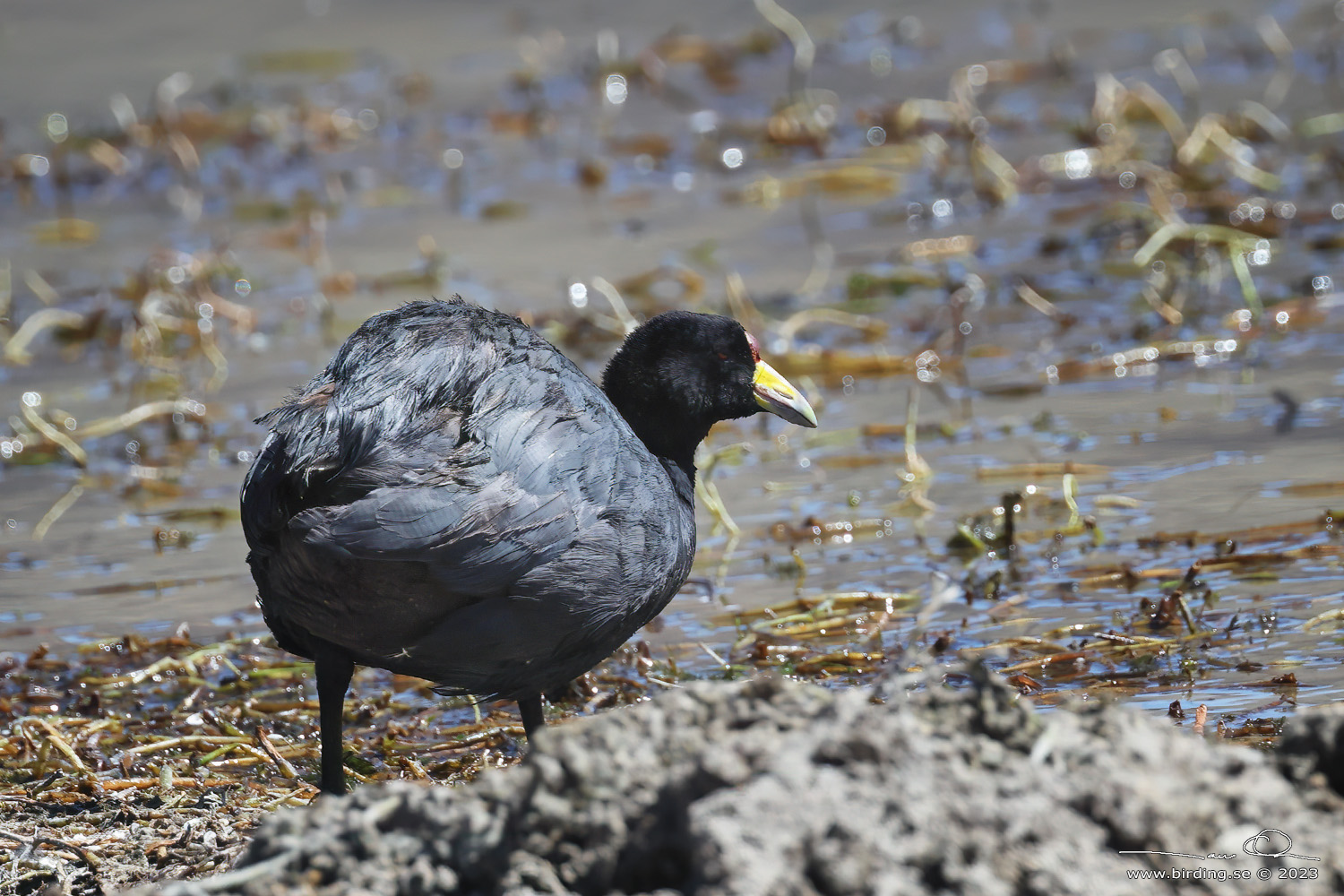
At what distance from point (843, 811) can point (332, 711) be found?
164 cm

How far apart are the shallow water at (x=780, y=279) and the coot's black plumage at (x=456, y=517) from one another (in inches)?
26.5

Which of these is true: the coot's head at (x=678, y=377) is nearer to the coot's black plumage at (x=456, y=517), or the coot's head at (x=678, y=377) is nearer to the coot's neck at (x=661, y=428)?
the coot's neck at (x=661, y=428)

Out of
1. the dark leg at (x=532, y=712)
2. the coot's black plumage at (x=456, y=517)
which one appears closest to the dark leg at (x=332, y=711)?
the coot's black plumage at (x=456, y=517)

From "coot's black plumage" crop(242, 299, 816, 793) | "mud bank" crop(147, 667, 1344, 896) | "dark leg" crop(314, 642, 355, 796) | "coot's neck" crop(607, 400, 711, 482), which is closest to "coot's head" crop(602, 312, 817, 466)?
"coot's neck" crop(607, 400, 711, 482)

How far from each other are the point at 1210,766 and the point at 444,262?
21.1 ft

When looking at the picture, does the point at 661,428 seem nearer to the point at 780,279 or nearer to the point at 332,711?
the point at 332,711

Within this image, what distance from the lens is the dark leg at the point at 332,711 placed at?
3.49 meters

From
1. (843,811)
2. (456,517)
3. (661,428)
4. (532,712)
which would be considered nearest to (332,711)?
(532,712)

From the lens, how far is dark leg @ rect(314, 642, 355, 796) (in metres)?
3.49

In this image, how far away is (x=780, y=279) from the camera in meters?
7.88

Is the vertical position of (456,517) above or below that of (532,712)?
above

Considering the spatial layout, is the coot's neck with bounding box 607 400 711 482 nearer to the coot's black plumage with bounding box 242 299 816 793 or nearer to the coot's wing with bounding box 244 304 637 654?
the coot's black plumage with bounding box 242 299 816 793

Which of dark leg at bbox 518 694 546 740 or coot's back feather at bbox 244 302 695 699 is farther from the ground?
coot's back feather at bbox 244 302 695 699

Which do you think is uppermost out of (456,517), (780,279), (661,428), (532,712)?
(780,279)
